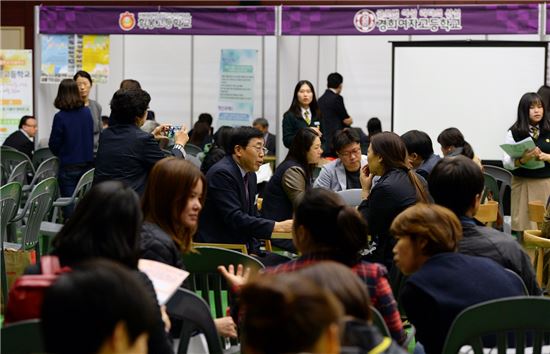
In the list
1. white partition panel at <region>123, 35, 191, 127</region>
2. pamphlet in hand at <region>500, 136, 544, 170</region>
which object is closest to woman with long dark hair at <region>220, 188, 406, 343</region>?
pamphlet in hand at <region>500, 136, 544, 170</region>

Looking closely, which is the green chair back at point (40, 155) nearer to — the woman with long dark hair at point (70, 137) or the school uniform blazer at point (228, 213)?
the woman with long dark hair at point (70, 137)

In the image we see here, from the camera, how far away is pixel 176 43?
509 inches

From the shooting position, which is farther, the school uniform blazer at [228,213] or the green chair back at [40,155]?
the green chair back at [40,155]

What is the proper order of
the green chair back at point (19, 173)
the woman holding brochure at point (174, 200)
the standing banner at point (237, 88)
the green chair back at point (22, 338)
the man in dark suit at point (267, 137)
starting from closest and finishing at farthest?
the green chair back at point (22, 338)
the woman holding brochure at point (174, 200)
the green chair back at point (19, 173)
the man in dark suit at point (267, 137)
the standing banner at point (237, 88)

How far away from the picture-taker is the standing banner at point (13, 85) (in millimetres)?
11375

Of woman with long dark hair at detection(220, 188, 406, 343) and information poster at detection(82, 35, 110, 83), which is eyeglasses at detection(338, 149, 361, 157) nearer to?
woman with long dark hair at detection(220, 188, 406, 343)

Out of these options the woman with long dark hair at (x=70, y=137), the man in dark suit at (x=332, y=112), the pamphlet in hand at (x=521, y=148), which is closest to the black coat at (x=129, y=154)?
the woman with long dark hair at (x=70, y=137)

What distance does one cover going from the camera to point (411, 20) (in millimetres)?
9461

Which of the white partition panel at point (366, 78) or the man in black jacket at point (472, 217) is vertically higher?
the white partition panel at point (366, 78)

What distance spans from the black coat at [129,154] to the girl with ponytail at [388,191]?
4.35 feet

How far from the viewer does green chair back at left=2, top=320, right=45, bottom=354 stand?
2391 millimetres

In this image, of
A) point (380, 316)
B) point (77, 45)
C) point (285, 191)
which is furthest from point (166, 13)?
point (380, 316)

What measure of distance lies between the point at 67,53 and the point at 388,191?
6385 millimetres

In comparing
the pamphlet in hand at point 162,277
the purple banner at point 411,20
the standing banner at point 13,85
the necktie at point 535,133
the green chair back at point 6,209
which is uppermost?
the purple banner at point 411,20
